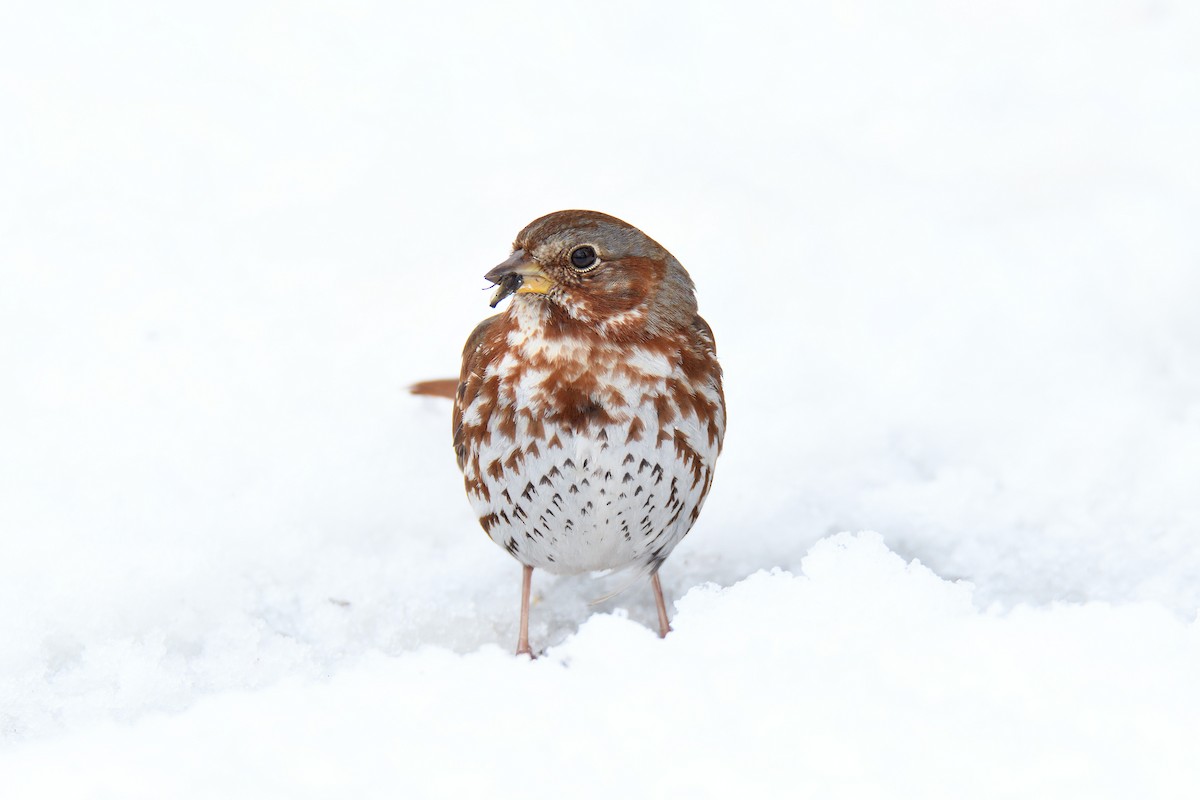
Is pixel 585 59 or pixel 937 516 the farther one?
pixel 585 59

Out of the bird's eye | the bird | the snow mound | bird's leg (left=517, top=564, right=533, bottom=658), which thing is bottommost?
the snow mound

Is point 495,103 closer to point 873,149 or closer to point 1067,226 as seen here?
point 873,149

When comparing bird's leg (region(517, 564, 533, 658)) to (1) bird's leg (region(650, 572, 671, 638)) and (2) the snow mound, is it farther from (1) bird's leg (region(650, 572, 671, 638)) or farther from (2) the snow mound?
(2) the snow mound

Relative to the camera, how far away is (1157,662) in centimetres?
317

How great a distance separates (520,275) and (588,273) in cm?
18

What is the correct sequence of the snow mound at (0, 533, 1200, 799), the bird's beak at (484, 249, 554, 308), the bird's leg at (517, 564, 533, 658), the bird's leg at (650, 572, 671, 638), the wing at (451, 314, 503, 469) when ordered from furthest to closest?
the bird's leg at (650, 572, 671, 638) < the bird's leg at (517, 564, 533, 658) < the wing at (451, 314, 503, 469) < the bird's beak at (484, 249, 554, 308) < the snow mound at (0, 533, 1200, 799)

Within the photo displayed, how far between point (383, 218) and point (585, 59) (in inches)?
66.1

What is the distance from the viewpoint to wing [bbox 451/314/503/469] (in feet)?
12.5

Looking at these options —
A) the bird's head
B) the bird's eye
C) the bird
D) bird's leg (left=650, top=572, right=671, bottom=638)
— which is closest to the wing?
the bird

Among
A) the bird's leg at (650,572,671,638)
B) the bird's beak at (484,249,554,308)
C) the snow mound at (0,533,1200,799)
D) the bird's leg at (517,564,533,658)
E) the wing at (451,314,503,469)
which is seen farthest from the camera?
the bird's leg at (650,572,671,638)

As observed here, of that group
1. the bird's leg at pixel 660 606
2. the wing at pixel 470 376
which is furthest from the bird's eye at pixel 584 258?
the bird's leg at pixel 660 606

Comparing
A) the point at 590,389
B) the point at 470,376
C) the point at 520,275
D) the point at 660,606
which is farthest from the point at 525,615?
the point at 520,275

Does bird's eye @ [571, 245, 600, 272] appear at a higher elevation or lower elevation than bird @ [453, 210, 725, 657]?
higher

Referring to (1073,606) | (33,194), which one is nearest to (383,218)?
(33,194)
